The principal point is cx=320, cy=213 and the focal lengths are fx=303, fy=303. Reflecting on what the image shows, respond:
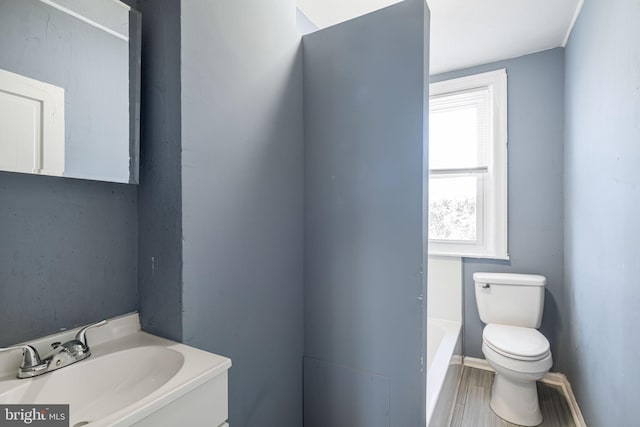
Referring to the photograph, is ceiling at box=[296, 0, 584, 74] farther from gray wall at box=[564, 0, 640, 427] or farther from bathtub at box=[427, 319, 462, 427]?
bathtub at box=[427, 319, 462, 427]

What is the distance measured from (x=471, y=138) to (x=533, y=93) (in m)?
0.52

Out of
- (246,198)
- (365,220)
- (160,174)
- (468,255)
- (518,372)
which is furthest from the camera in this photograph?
(468,255)

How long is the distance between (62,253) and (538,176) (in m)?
2.85

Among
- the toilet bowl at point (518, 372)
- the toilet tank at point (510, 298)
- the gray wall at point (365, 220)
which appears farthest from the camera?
the toilet tank at point (510, 298)

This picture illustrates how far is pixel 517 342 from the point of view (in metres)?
1.95

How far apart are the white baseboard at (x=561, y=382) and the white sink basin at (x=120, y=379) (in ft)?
7.31

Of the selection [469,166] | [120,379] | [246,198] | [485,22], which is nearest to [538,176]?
[469,166]

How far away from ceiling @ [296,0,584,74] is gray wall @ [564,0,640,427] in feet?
0.47

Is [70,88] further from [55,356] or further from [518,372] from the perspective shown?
[518,372]

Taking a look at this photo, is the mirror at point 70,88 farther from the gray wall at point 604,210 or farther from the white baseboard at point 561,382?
the white baseboard at point 561,382

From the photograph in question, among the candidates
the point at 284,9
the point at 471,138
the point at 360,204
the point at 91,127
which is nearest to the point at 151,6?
the point at 91,127

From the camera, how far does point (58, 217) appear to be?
928mm

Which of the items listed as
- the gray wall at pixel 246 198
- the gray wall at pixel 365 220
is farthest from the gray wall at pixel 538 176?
the gray wall at pixel 246 198

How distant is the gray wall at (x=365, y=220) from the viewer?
1343mm
